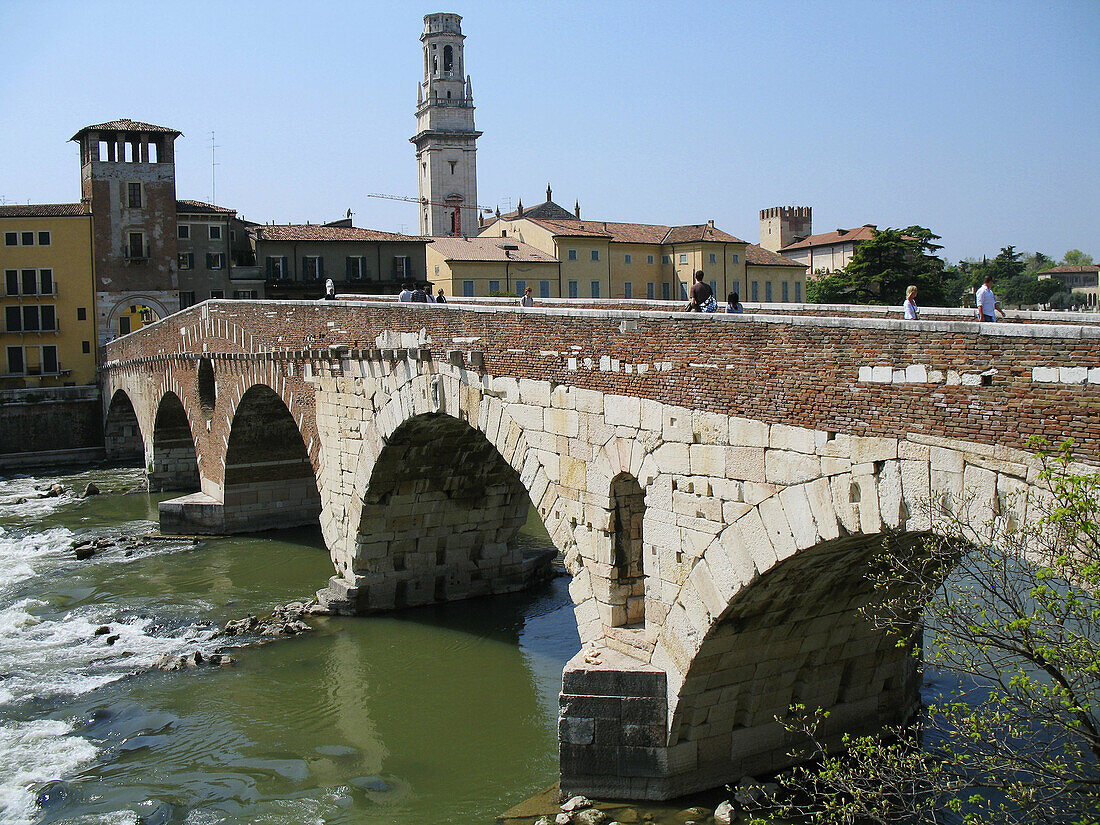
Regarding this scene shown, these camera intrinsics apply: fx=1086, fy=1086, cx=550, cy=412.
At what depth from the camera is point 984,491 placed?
23.3 feet

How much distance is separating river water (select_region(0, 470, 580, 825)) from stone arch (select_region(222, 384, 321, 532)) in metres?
3.30

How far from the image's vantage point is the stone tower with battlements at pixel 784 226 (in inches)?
3145

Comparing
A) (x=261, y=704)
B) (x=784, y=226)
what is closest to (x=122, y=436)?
(x=261, y=704)

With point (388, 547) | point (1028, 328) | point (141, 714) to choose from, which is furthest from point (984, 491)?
point (388, 547)

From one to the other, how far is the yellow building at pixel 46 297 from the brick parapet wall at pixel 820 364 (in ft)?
104

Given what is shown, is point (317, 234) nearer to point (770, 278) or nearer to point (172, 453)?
point (172, 453)

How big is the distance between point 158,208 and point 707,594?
38563mm

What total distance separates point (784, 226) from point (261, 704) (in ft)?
234

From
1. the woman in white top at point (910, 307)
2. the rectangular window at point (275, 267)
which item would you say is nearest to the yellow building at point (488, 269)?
the rectangular window at point (275, 267)

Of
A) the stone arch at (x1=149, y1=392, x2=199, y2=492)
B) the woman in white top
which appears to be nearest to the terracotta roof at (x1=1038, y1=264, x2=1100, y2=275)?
the stone arch at (x1=149, y1=392, x2=199, y2=492)

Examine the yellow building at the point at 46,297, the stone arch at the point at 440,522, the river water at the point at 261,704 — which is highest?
the yellow building at the point at 46,297

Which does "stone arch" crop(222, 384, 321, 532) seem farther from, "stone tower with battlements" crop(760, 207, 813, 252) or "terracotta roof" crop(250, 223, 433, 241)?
"stone tower with battlements" crop(760, 207, 813, 252)

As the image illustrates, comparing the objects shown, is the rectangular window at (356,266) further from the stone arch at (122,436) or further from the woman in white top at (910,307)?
the woman in white top at (910,307)

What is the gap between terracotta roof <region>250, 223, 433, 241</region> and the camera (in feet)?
145
